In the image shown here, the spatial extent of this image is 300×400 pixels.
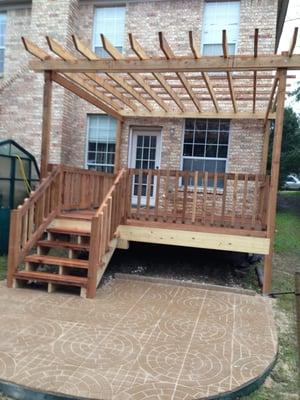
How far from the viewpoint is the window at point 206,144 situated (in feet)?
30.1

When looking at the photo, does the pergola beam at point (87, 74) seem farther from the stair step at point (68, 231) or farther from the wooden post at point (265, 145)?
the wooden post at point (265, 145)

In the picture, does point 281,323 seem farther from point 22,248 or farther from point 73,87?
point 73,87

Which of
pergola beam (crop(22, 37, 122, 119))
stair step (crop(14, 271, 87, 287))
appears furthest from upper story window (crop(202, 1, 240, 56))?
stair step (crop(14, 271, 87, 287))

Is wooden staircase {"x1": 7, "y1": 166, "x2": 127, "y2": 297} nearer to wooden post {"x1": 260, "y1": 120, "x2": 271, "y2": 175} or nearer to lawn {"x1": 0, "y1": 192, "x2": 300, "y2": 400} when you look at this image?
lawn {"x1": 0, "y1": 192, "x2": 300, "y2": 400}

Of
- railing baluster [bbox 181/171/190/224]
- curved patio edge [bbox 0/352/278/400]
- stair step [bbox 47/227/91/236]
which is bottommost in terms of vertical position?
curved patio edge [bbox 0/352/278/400]

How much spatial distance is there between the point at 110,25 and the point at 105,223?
6478 mm

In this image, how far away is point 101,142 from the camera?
9891 mm

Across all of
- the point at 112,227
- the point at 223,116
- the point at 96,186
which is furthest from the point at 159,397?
the point at 223,116

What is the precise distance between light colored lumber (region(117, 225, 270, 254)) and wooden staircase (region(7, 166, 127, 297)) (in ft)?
0.96

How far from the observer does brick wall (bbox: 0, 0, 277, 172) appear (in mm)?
8805

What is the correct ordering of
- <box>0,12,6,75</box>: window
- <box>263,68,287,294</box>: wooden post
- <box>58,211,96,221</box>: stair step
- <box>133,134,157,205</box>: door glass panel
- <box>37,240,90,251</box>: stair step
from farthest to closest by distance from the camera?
<box>0,12,6,75</box>: window < <box>133,134,157,205</box>: door glass panel < <box>58,211,96,221</box>: stair step < <box>37,240,90,251</box>: stair step < <box>263,68,287,294</box>: wooden post

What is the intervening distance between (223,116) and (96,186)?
3.28m

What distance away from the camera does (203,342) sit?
369cm

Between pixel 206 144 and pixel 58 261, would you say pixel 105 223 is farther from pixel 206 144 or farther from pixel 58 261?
pixel 206 144
